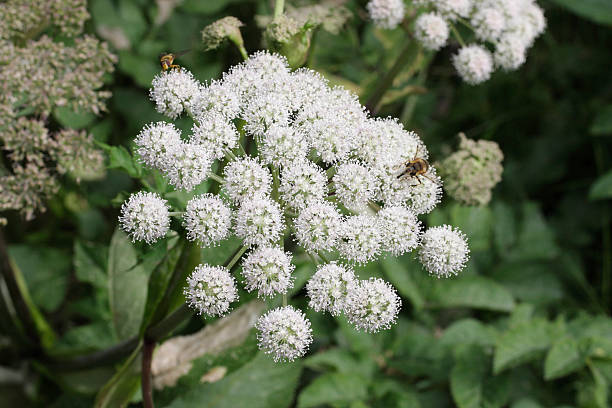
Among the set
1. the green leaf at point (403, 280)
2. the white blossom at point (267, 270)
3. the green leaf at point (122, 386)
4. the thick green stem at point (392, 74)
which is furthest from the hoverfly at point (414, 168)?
the green leaf at point (122, 386)

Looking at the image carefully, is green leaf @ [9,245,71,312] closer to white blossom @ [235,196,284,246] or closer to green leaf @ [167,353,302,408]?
green leaf @ [167,353,302,408]

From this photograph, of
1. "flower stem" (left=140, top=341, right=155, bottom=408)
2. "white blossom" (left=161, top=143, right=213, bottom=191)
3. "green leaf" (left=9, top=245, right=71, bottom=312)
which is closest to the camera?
"white blossom" (left=161, top=143, right=213, bottom=191)

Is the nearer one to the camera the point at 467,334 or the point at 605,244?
the point at 467,334

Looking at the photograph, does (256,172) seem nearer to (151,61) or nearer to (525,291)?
(151,61)

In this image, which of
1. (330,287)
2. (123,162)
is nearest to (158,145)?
(123,162)

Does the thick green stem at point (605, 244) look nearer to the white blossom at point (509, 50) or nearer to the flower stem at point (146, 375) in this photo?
the white blossom at point (509, 50)

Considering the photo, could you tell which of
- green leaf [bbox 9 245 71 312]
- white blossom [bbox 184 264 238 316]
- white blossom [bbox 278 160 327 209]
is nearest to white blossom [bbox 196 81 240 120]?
white blossom [bbox 278 160 327 209]

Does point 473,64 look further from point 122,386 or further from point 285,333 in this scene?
point 122,386

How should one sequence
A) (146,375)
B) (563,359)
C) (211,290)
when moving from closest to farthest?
(211,290) < (146,375) < (563,359)
